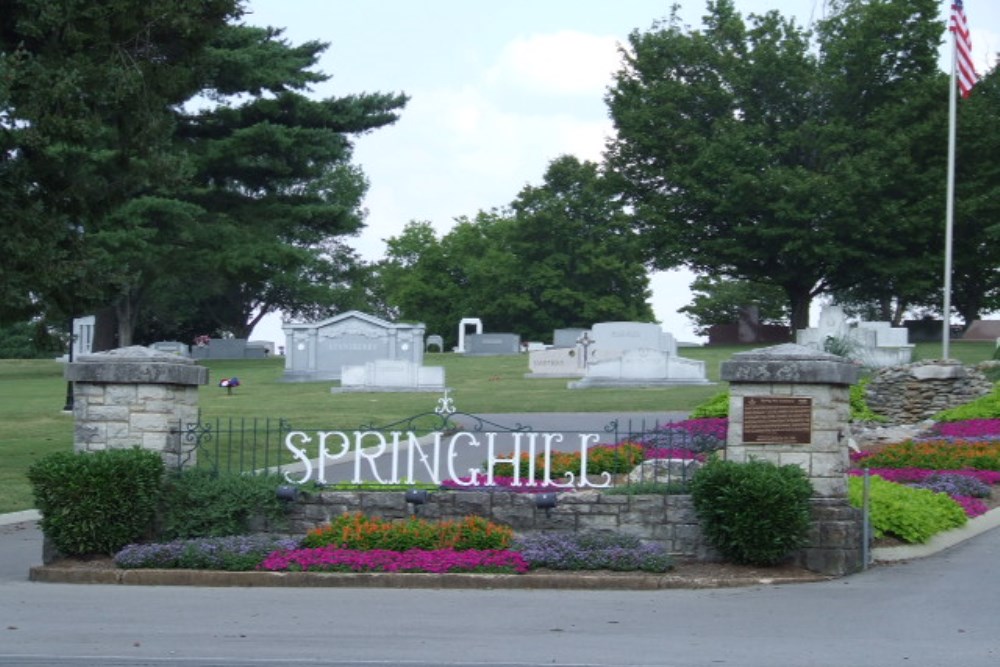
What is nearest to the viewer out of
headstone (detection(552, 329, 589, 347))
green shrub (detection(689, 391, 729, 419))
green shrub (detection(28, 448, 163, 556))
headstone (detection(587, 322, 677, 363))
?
green shrub (detection(28, 448, 163, 556))

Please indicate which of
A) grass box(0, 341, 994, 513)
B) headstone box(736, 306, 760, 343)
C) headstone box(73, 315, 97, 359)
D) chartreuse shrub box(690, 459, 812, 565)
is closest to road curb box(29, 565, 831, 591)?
chartreuse shrub box(690, 459, 812, 565)

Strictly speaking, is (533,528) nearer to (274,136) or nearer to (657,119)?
(274,136)

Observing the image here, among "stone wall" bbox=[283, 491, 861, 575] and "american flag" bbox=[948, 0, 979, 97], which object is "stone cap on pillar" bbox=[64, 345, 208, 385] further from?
"american flag" bbox=[948, 0, 979, 97]

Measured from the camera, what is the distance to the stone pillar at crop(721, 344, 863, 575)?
11.8m

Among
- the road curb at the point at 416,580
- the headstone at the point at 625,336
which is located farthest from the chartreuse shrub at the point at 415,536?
the headstone at the point at 625,336

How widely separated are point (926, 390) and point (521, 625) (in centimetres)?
1943

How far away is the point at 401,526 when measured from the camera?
12.3m

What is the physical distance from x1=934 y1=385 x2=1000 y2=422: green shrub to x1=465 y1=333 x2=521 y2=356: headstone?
110 ft

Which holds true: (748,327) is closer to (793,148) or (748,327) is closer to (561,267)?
(793,148)

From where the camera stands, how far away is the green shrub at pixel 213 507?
41.1 ft

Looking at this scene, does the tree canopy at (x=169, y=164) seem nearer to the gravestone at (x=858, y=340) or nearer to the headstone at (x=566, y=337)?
the headstone at (x=566, y=337)

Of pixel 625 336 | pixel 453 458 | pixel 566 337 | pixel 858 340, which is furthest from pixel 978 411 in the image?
pixel 566 337

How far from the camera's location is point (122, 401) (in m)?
12.7

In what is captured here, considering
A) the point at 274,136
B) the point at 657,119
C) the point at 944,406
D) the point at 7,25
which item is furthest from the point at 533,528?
the point at 657,119
